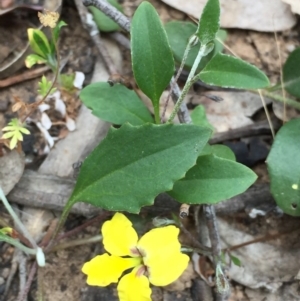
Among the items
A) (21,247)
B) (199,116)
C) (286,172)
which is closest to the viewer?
(21,247)

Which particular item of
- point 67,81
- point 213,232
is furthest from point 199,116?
point 67,81

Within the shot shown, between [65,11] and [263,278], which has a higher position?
[65,11]

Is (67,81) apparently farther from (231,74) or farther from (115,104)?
(231,74)

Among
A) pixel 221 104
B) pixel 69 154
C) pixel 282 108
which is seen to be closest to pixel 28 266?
pixel 69 154

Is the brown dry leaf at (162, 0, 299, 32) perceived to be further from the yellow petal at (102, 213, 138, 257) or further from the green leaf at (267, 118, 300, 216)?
the yellow petal at (102, 213, 138, 257)

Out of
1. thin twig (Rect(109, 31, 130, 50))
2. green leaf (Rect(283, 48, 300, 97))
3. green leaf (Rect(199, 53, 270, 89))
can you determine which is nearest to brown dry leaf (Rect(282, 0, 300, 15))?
green leaf (Rect(283, 48, 300, 97))

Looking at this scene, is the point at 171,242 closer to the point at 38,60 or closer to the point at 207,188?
the point at 207,188
